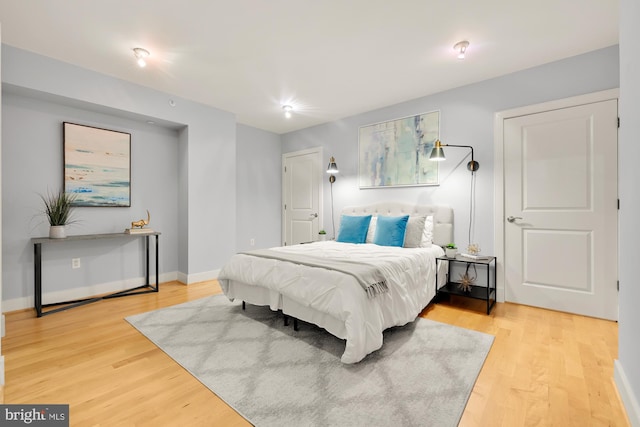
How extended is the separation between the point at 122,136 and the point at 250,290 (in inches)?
106

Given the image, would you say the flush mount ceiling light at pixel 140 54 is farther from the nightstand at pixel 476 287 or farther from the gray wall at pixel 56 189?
the nightstand at pixel 476 287

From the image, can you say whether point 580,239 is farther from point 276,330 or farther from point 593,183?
point 276,330

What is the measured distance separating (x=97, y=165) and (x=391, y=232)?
3.63m

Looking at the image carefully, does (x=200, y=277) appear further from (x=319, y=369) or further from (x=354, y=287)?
(x=354, y=287)

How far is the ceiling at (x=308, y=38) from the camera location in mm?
2262

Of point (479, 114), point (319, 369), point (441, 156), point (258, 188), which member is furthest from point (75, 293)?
point (479, 114)

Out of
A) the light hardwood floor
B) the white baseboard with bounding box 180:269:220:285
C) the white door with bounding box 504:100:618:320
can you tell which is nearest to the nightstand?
the white door with bounding box 504:100:618:320

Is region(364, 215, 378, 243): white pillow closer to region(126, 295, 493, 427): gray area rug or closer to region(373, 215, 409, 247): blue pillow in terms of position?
region(373, 215, 409, 247): blue pillow

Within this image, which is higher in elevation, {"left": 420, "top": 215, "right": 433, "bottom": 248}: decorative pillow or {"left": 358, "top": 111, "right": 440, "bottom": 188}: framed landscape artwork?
{"left": 358, "top": 111, "right": 440, "bottom": 188}: framed landscape artwork

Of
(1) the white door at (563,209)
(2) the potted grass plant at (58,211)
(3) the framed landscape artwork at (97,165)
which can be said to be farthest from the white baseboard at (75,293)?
(1) the white door at (563,209)

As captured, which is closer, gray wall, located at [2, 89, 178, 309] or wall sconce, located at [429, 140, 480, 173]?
gray wall, located at [2, 89, 178, 309]

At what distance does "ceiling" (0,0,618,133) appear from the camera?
7.42ft

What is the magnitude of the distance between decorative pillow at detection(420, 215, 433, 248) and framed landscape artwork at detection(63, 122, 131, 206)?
12.3 feet

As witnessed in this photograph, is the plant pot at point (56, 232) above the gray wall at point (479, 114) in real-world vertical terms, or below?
below
